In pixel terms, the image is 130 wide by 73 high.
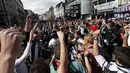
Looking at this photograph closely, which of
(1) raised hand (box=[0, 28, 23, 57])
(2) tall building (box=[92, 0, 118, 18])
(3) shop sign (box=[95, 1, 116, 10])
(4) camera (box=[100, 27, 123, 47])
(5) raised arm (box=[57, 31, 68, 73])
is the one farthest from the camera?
(2) tall building (box=[92, 0, 118, 18])

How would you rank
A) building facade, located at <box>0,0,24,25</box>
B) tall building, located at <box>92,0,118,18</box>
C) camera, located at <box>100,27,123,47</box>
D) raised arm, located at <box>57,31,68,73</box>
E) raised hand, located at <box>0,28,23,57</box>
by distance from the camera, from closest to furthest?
raised hand, located at <box>0,28,23,57</box> < raised arm, located at <box>57,31,68,73</box> < camera, located at <box>100,27,123,47</box> < tall building, located at <box>92,0,118,18</box> < building facade, located at <box>0,0,24,25</box>

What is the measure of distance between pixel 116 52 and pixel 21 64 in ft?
5.94

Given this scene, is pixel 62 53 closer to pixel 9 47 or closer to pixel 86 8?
pixel 9 47

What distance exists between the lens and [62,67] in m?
2.61

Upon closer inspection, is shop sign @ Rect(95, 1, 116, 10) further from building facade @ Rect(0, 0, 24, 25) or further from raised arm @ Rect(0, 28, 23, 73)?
raised arm @ Rect(0, 28, 23, 73)

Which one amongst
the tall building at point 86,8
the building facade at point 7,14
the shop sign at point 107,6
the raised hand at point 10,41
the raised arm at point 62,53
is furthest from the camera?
the tall building at point 86,8

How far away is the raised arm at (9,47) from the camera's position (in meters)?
1.22

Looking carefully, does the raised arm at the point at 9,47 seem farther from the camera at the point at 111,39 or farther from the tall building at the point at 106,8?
the tall building at the point at 106,8

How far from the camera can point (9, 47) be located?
125 centimetres

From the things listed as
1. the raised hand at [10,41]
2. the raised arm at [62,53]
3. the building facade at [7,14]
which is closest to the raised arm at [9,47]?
the raised hand at [10,41]

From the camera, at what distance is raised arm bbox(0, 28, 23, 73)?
47.9 inches

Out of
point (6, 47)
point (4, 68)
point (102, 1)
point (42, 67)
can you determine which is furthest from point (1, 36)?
point (102, 1)

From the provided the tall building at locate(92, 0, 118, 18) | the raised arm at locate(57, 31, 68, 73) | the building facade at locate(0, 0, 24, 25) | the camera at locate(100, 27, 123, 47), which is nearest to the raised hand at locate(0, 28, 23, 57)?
the raised arm at locate(57, 31, 68, 73)

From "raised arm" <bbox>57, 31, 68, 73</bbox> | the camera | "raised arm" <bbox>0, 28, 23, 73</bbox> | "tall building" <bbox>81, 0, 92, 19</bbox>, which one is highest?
"raised arm" <bbox>0, 28, 23, 73</bbox>
